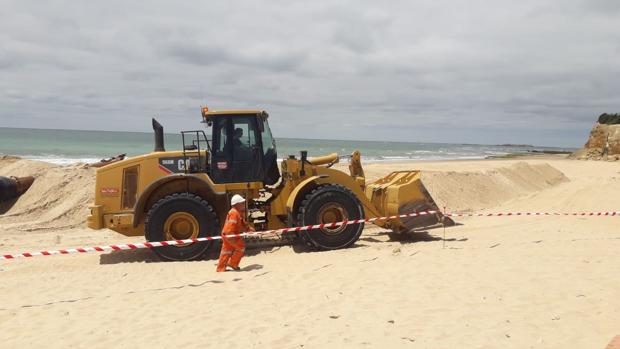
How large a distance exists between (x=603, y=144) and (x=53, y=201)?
4383cm

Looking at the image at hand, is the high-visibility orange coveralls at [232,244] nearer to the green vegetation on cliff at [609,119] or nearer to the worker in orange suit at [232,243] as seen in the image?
the worker in orange suit at [232,243]

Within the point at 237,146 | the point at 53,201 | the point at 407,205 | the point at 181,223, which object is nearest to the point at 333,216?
the point at 407,205

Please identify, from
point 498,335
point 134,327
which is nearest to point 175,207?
point 134,327

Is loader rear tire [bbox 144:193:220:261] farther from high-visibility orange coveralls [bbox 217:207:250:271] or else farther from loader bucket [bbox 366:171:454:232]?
loader bucket [bbox 366:171:454:232]

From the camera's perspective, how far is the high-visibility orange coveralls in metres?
7.55

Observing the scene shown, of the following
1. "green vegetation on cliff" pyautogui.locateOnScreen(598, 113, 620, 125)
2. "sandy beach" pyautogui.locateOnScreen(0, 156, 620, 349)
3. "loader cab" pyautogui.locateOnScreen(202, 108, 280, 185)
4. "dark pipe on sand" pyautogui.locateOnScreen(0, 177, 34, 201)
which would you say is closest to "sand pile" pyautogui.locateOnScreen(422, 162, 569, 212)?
"sandy beach" pyautogui.locateOnScreen(0, 156, 620, 349)

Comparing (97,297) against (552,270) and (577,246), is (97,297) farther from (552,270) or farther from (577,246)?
(577,246)

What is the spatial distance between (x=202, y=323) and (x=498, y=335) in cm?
306

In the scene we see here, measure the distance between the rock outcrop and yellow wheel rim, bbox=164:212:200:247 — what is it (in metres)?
41.3

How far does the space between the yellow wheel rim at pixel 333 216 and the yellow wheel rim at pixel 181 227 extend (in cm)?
218

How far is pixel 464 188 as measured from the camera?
18.3 meters

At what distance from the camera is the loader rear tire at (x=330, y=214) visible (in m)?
8.64

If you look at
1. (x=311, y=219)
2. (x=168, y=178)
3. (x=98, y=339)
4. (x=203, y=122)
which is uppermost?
(x=203, y=122)

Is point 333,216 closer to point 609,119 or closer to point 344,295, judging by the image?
point 344,295
